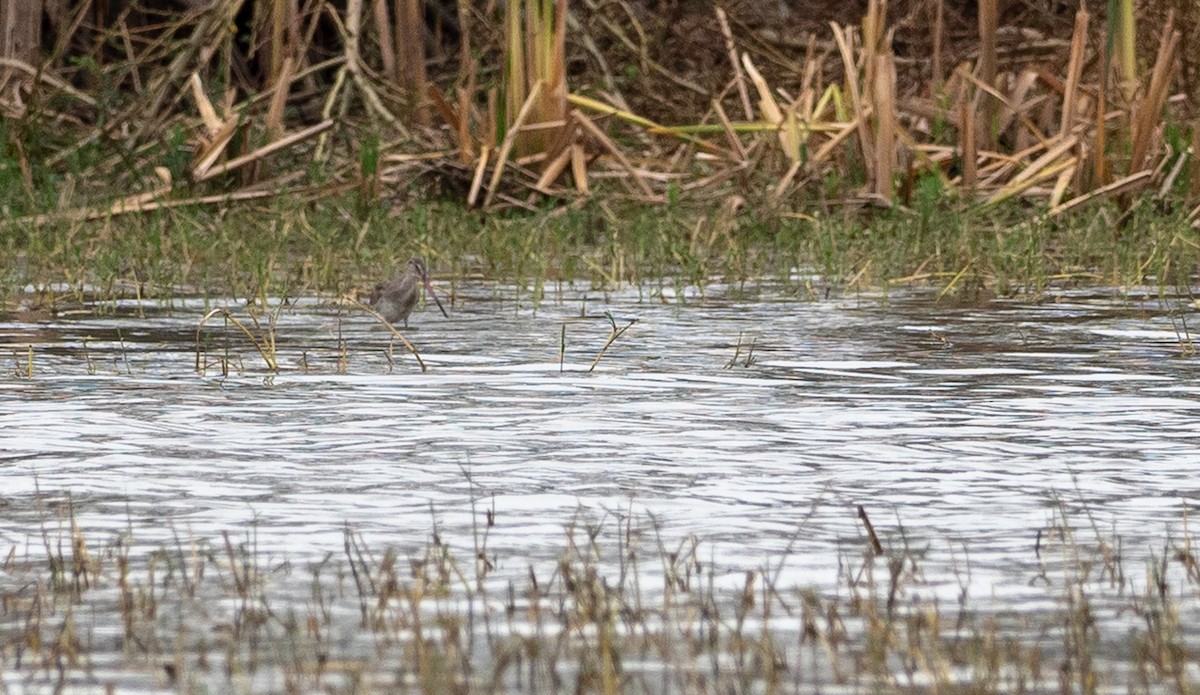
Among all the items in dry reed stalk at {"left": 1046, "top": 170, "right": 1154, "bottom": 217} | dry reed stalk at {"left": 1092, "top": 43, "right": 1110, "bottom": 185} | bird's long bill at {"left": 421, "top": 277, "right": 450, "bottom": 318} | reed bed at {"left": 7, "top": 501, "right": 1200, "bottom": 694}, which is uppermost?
dry reed stalk at {"left": 1092, "top": 43, "right": 1110, "bottom": 185}

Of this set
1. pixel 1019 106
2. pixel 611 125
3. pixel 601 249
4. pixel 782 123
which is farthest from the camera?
pixel 611 125

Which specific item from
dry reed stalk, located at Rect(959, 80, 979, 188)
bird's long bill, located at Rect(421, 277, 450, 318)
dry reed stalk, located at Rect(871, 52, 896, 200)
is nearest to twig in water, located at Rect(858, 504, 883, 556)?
bird's long bill, located at Rect(421, 277, 450, 318)

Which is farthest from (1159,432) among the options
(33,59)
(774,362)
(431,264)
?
(33,59)

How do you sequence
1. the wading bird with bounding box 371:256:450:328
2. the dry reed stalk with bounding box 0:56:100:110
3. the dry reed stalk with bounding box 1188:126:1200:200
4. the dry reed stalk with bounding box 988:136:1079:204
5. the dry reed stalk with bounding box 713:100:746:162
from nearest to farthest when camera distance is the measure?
the wading bird with bounding box 371:256:450:328 < the dry reed stalk with bounding box 1188:126:1200:200 < the dry reed stalk with bounding box 988:136:1079:204 < the dry reed stalk with bounding box 713:100:746:162 < the dry reed stalk with bounding box 0:56:100:110

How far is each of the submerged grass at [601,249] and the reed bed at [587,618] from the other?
4.31 metres

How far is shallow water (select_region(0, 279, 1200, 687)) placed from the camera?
12.6 ft

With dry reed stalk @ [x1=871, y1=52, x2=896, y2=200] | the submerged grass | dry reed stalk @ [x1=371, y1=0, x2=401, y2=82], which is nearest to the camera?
the submerged grass

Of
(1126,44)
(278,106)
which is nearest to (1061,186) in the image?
(1126,44)

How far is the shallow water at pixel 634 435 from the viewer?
3842 millimetres

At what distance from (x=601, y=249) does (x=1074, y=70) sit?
278 cm

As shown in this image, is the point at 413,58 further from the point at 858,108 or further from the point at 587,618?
the point at 587,618

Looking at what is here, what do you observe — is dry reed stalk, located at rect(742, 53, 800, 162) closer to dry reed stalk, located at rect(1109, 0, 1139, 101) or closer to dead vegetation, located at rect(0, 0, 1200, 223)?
dead vegetation, located at rect(0, 0, 1200, 223)

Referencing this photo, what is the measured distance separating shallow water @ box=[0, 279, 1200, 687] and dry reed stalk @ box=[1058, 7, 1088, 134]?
3911 mm

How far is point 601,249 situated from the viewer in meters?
10.1
